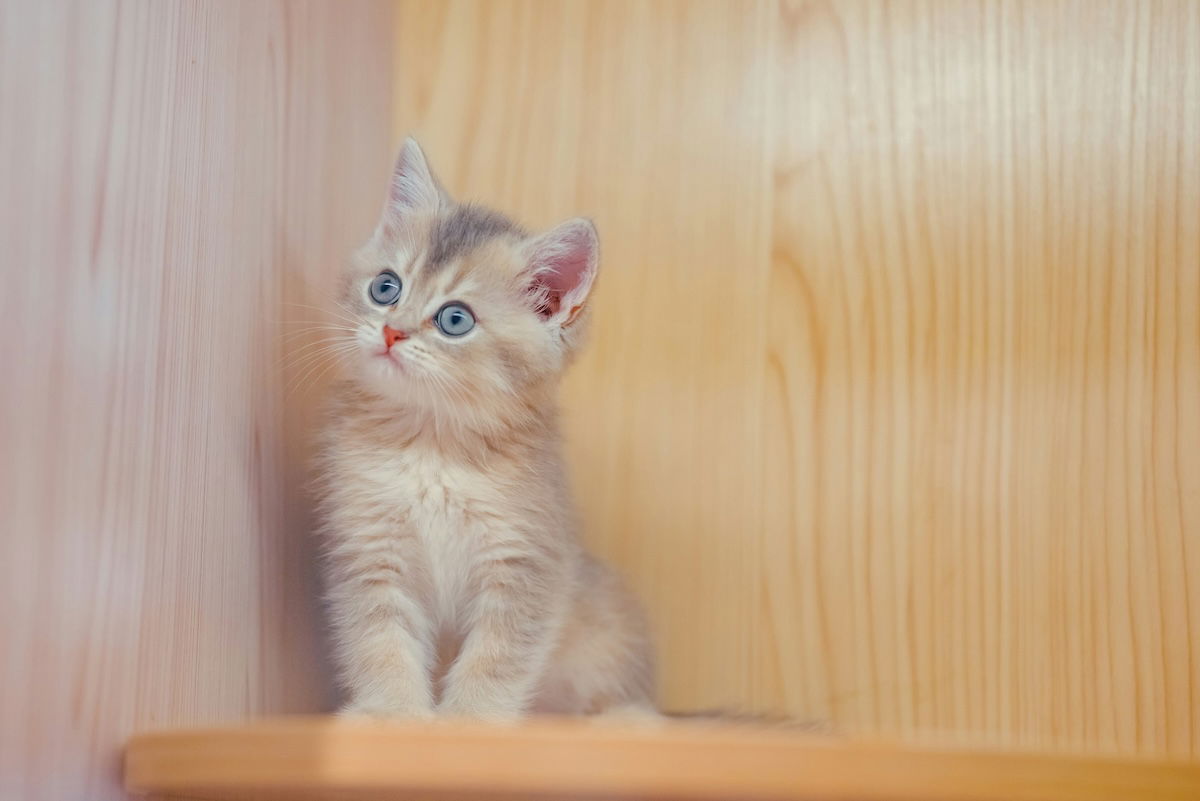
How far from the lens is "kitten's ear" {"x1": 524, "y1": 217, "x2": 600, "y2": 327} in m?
1.07

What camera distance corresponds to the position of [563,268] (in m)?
1.09

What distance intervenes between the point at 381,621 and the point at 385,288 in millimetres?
322

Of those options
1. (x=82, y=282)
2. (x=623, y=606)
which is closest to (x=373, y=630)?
(x=623, y=606)

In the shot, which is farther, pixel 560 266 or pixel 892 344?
pixel 892 344

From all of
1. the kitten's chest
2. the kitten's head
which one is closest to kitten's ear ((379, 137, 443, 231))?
the kitten's head

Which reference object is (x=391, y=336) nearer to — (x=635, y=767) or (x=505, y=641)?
(x=505, y=641)

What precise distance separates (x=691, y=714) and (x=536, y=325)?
1.40 ft

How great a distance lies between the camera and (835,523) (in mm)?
1211

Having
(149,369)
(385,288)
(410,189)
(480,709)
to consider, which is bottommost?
(480,709)

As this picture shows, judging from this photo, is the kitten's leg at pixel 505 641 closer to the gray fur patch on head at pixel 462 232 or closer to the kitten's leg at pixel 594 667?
the kitten's leg at pixel 594 667

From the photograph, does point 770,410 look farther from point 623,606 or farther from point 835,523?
point 623,606

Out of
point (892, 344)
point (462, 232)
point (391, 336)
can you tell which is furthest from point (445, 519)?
point (892, 344)

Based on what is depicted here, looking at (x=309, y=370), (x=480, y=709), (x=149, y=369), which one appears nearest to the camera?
(x=149, y=369)

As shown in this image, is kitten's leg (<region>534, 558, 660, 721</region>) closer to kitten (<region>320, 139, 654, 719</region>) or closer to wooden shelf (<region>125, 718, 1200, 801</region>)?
kitten (<region>320, 139, 654, 719</region>)
